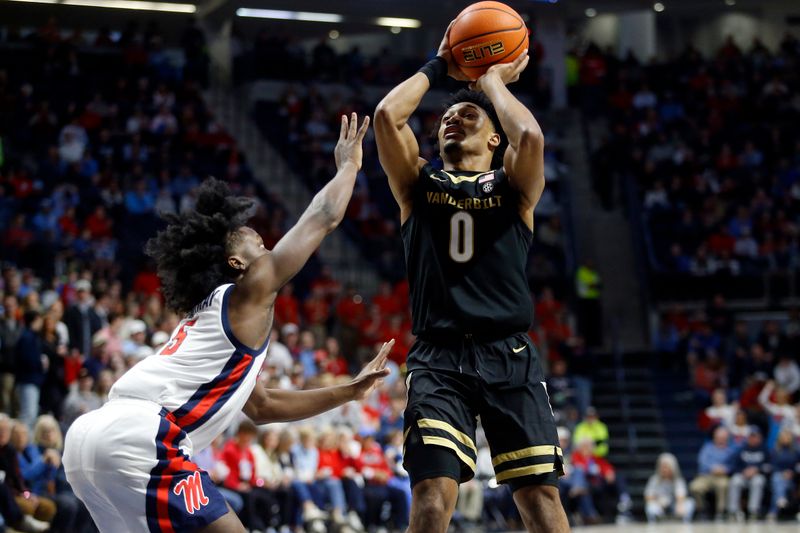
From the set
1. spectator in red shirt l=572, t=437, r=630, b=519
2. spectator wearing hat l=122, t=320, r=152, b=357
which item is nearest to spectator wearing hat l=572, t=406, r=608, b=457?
spectator in red shirt l=572, t=437, r=630, b=519

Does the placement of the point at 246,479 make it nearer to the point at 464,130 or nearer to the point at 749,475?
the point at 749,475

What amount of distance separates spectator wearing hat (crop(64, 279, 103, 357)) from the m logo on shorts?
8975 millimetres

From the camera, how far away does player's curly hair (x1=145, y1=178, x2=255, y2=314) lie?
4902mm

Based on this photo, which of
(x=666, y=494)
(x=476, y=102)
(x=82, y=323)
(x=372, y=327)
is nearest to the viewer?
(x=476, y=102)

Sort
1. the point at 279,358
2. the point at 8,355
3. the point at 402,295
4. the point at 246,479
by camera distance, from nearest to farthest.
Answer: the point at 8,355 → the point at 246,479 → the point at 279,358 → the point at 402,295

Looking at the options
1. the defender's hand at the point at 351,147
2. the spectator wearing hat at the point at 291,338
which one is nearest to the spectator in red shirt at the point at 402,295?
the spectator wearing hat at the point at 291,338

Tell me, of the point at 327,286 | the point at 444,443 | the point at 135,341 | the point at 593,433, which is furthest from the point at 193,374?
the point at 327,286

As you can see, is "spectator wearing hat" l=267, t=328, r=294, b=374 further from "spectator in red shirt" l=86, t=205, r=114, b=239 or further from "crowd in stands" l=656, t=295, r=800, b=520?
"crowd in stands" l=656, t=295, r=800, b=520

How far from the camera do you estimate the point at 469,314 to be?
5031 mm

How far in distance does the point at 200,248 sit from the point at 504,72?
1721 mm

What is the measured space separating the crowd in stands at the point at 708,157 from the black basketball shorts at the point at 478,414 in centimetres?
1562

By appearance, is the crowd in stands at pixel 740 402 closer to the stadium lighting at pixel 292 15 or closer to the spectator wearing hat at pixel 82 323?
the spectator wearing hat at pixel 82 323

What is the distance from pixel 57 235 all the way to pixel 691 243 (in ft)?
36.2

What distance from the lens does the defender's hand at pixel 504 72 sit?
5469mm
